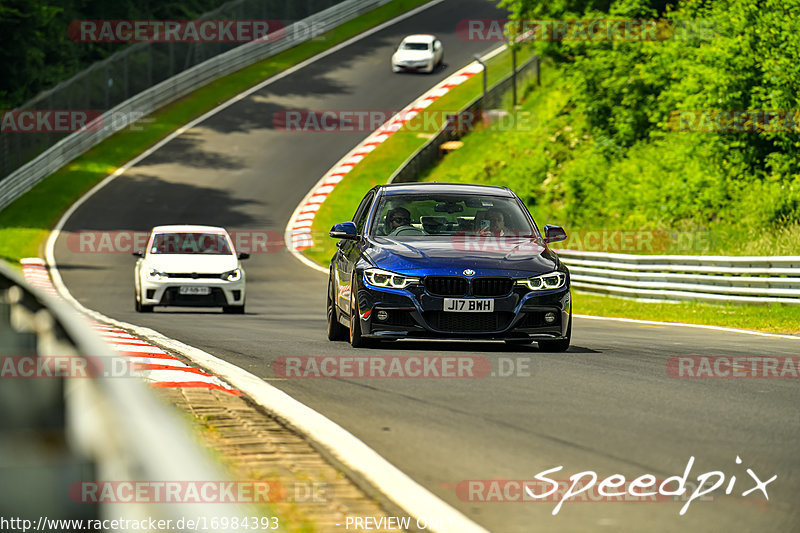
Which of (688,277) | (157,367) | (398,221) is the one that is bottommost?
(688,277)

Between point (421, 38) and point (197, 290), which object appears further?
point (421, 38)

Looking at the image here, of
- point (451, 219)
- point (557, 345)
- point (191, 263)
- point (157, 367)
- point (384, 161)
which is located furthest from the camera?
point (384, 161)

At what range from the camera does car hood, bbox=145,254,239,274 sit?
2127cm

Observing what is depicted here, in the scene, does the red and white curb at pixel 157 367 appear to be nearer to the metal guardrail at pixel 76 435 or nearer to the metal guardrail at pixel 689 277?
the metal guardrail at pixel 76 435

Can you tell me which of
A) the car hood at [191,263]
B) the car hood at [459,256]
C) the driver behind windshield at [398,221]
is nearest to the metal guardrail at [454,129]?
the car hood at [191,263]

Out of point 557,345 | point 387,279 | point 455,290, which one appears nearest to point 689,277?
point 557,345

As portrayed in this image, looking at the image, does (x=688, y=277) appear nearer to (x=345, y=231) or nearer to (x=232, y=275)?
(x=232, y=275)

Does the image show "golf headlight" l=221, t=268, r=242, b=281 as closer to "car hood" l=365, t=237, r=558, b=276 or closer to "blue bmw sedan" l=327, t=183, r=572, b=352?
"blue bmw sedan" l=327, t=183, r=572, b=352

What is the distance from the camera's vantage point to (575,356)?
11789mm

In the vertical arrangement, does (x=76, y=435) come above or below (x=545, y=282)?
above

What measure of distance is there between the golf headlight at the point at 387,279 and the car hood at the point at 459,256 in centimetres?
5

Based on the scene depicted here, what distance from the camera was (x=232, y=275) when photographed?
845 inches

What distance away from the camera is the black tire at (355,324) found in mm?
12102

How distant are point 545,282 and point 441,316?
1.07 meters
